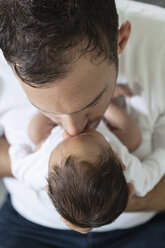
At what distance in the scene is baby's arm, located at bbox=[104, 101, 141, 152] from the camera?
1.11 metres

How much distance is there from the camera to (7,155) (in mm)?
1142

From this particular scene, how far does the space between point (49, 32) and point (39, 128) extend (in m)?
0.54

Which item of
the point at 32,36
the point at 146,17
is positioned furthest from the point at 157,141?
the point at 32,36

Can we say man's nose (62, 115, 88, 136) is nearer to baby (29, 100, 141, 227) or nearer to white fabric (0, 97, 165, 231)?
baby (29, 100, 141, 227)

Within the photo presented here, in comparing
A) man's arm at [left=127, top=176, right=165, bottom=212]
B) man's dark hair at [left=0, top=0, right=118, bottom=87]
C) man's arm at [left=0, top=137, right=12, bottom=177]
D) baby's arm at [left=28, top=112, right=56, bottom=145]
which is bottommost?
man's arm at [left=127, top=176, right=165, bottom=212]

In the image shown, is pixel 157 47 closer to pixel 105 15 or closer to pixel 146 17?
pixel 146 17

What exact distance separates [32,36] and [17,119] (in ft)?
1.99

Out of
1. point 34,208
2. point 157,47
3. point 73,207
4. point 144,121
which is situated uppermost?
point 157,47

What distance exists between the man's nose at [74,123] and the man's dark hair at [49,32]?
0.14 m

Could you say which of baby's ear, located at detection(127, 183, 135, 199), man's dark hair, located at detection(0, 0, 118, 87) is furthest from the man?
baby's ear, located at detection(127, 183, 135, 199)

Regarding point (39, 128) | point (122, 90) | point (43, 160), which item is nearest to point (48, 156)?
point (43, 160)

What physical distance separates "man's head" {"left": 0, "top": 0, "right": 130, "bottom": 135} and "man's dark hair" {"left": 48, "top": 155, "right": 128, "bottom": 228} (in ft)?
0.52

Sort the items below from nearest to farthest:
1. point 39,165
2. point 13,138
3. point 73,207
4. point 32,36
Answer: point 32,36, point 73,207, point 39,165, point 13,138

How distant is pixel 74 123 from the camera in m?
0.80
